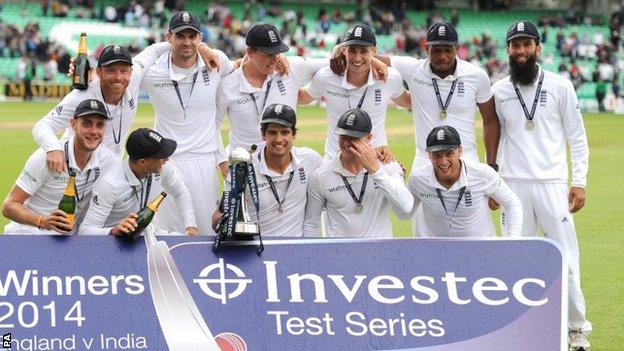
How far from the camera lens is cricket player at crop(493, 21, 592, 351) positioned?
29.9ft

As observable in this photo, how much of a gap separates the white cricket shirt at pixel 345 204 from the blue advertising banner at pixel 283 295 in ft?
3.82

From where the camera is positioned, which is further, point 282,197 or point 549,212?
point 549,212

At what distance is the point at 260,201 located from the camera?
8.47m

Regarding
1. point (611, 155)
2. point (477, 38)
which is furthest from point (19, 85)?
point (611, 155)

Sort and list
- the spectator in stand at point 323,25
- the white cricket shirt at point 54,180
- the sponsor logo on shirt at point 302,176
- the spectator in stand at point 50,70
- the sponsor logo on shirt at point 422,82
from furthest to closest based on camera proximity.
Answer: the spectator in stand at point 323,25 < the spectator in stand at point 50,70 < the sponsor logo on shirt at point 422,82 < the sponsor logo on shirt at point 302,176 < the white cricket shirt at point 54,180

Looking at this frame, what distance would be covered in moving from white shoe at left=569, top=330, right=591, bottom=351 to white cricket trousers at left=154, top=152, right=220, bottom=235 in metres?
3.04

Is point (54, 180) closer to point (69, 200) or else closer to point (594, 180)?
point (69, 200)

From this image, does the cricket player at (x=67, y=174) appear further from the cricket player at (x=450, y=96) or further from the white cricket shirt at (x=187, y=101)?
the cricket player at (x=450, y=96)

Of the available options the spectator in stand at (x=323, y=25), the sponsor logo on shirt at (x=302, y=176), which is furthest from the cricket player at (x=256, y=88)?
the spectator in stand at (x=323, y=25)

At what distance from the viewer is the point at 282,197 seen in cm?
A: 847

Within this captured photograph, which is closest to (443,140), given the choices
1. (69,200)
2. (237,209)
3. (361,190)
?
(361,190)

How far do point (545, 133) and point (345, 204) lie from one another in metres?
1.88

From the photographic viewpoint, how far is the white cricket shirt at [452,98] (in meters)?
9.28

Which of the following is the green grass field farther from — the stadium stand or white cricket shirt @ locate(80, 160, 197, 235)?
the stadium stand
